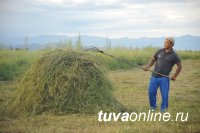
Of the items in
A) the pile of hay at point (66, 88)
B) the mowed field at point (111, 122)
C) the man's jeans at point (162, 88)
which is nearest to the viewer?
the mowed field at point (111, 122)

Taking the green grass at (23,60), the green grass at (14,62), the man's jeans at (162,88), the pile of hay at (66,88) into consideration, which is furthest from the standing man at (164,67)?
the green grass at (14,62)

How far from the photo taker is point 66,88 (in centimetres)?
977

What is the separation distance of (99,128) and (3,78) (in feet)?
30.6

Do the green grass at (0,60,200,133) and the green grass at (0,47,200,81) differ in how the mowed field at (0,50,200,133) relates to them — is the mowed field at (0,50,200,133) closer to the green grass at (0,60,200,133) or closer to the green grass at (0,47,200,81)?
the green grass at (0,60,200,133)

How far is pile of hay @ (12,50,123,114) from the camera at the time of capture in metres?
9.70

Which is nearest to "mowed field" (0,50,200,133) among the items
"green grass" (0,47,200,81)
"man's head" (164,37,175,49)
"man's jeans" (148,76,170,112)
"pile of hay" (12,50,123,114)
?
"man's jeans" (148,76,170,112)

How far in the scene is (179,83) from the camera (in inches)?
655

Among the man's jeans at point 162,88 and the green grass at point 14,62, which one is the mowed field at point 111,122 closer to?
the man's jeans at point 162,88

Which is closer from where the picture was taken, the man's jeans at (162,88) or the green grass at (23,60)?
the man's jeans at (162,88)

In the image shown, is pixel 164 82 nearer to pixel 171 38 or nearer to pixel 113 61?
pixel 171 38

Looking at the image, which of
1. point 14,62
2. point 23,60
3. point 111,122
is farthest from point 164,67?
point 23,60

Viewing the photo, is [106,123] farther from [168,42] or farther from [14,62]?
[14,62]

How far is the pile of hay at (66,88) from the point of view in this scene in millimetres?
9703

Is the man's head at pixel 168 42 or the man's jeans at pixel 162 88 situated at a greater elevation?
the man's head at pixel 168 42
